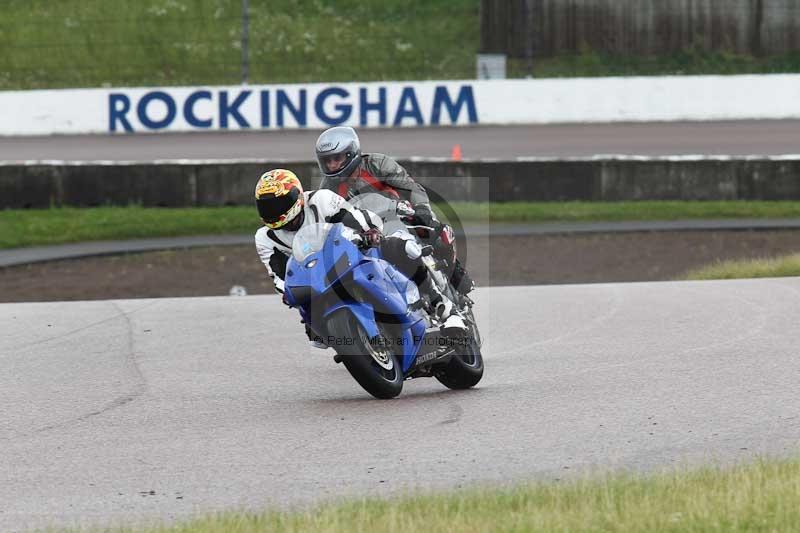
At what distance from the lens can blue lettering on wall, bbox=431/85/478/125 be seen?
27578mm

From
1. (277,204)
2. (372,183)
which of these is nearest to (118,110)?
(372,183)

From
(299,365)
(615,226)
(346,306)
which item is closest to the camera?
(346,306)

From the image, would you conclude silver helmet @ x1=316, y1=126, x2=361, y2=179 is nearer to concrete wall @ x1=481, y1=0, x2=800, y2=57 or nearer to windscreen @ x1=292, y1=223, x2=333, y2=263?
windscreen @ x1=292, y1=223, x2=333, y2=263

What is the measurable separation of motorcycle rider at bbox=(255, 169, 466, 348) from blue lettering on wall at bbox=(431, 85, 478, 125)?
19.7m

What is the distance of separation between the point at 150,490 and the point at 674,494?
236cm

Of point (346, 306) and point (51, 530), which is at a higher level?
point (346, 306)

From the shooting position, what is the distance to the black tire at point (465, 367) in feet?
27.2

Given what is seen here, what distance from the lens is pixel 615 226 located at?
19312 millimetres

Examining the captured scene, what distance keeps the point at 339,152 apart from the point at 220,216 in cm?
1200

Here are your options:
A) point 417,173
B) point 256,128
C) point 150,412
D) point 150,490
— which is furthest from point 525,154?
point 150,490

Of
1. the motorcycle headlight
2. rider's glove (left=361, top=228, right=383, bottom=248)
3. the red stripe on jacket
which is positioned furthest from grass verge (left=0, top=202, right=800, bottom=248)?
rider's glove (left=361, top=228, right=383, bottom=248)

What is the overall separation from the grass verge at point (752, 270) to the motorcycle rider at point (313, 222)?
731 cm

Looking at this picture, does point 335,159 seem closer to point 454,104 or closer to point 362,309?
point 362,309

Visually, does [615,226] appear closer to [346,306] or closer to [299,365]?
[299,365]
